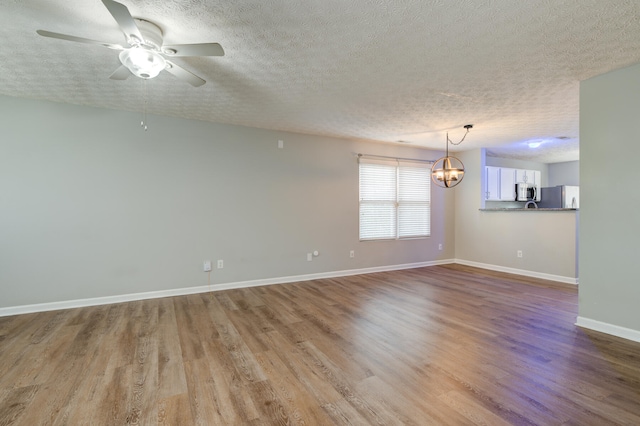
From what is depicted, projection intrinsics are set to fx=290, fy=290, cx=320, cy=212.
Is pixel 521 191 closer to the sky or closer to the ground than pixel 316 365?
closer to the sky

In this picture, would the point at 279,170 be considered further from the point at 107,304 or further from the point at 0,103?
the point at 0,103

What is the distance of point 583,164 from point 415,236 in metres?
3.36

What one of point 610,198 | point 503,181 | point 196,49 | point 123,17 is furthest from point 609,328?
point 503,181

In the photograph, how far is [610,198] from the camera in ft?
9.12

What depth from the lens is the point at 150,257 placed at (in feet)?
Answer: 13.1

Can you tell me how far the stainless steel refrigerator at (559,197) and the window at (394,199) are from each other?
3.54 metres

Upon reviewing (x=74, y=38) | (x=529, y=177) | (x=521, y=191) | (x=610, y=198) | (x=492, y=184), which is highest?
(x=74, y=38)

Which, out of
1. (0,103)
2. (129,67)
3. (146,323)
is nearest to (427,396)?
(146,323)

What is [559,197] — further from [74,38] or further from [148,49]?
[74,38]

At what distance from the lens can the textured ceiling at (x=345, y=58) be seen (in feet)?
6.25

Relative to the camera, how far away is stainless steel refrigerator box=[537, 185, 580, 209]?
6.99 metres

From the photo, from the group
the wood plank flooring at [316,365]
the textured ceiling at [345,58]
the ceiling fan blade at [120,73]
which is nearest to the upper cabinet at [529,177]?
the textured ceiling at [345,58]

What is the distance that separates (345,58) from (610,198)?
285cm

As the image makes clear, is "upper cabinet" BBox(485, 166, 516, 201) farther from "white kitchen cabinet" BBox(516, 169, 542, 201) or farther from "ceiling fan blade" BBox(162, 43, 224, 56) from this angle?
"ceiling fan blade" BBox(162, 43, 224, 56)
